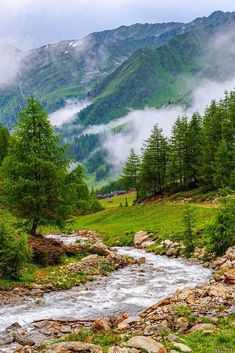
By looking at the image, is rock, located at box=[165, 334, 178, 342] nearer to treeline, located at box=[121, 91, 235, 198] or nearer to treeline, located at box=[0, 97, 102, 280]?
treeline, located at box=[0, 97, 102, 280]

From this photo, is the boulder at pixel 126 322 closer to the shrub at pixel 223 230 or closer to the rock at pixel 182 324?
the rock at pixel 182 324

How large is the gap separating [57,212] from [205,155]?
44.9 meters

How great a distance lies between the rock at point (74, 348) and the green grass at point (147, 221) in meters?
26.9

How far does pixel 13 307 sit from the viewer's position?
22406 mm

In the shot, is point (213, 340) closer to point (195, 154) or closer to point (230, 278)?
point (230, 278)

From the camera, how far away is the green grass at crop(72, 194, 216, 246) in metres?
49.1

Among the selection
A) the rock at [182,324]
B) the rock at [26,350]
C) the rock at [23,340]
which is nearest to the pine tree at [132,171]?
the rock at [182,324]

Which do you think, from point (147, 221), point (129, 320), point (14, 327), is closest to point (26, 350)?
point (14, 327)

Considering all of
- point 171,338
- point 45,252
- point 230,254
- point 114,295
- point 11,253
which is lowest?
point 114,295

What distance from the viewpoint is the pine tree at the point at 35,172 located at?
3719cm

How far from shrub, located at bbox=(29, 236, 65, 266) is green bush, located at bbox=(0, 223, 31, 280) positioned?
485 centimetres

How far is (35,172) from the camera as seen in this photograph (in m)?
37.8

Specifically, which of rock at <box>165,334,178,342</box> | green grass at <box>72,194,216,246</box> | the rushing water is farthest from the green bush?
green grass at <box>72,194,216,246</box>

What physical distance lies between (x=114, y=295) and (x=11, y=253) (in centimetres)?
689
